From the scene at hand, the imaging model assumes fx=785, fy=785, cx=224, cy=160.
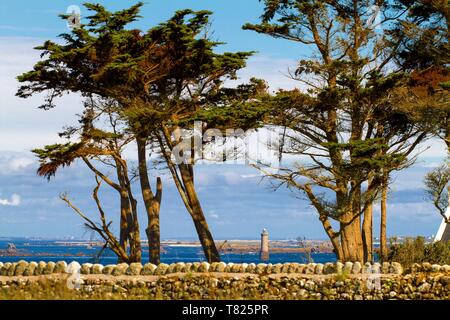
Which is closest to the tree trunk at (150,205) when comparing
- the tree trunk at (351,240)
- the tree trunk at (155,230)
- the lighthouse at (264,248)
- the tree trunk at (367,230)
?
the tree trunk at (155,230)

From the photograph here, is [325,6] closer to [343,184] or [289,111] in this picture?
[289,111]

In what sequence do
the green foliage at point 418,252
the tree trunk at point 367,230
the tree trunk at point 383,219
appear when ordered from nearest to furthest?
1. the green foliage at point 418,252
2. the tree trunk at point 383,219
3. the tree trunk at point 367,230

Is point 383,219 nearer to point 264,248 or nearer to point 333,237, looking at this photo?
point 333,237

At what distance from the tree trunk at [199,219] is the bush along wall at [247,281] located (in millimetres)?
6675

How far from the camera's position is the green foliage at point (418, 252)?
22.1 meters

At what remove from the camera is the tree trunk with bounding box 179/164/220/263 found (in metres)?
26.8

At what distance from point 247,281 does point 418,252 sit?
5873 mm

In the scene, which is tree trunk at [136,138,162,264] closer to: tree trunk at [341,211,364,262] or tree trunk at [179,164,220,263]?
tree trunk at [179,164,220,263]

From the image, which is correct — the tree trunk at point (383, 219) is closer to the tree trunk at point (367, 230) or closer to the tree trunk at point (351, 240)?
the tree trunk at point (367, 230)

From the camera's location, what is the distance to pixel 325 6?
27016 mm

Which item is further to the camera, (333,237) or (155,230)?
(155,230)

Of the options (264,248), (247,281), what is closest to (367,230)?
(247,281)

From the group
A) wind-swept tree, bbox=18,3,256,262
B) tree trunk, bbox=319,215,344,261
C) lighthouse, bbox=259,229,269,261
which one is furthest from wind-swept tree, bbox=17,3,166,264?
lighthouse, bbox=259,229,269,261

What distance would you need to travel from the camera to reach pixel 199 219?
27.0m
